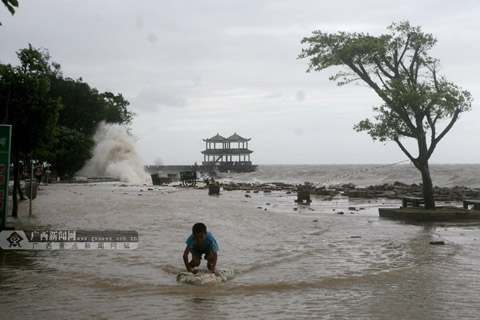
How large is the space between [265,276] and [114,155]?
58.5 meters

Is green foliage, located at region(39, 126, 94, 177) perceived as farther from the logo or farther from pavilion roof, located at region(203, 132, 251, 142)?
pavilion roof, located at region(203, 132, 251, 142)

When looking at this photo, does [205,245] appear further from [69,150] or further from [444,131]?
[69,150]

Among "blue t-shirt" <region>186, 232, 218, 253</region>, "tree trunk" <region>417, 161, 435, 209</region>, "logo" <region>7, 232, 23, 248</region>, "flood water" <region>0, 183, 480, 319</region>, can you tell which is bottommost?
"flood water" <region>0, 183, 480, 319</region>

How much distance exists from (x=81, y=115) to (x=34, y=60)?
3803 centimetres

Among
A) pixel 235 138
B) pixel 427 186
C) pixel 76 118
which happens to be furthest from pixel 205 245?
pixel 235 138

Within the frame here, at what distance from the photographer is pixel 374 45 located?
1636cm

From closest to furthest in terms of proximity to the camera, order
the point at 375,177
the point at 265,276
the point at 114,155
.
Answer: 1. the point at 265,276
2. the point at 114,155
3. the point at 375,177

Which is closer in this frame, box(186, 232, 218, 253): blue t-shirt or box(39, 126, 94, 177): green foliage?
box(186, 232, 218, 253): blue t-shirt

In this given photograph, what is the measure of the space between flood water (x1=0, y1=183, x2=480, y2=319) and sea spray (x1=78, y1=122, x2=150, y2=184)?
Result: 4777 centimetres

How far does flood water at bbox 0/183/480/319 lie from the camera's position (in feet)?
18.6

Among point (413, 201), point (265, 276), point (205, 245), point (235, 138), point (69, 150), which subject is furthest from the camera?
point (235, 138)

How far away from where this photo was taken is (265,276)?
25.4ft

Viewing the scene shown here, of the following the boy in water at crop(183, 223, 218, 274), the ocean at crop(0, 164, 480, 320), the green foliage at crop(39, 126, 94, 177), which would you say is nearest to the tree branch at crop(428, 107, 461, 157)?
the ocean at crop(0, 164, 480, 320)

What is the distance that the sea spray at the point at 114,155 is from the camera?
61.2m
